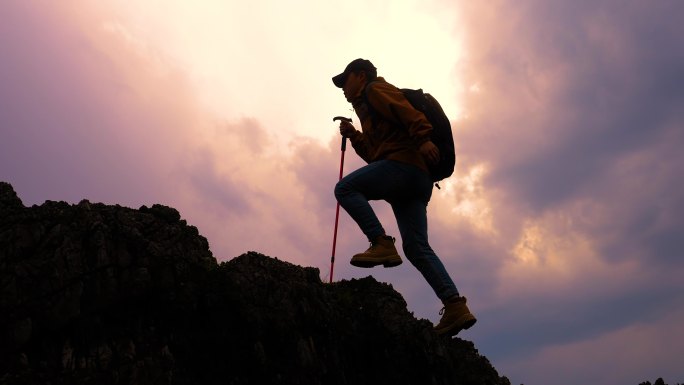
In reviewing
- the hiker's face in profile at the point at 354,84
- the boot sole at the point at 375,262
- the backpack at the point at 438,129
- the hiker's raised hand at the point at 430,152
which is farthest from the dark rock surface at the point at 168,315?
the hiker's raised hand at the point at 430,152

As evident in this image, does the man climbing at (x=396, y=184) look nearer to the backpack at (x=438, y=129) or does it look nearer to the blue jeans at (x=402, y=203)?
the blue jeans at (x=402, y=203)

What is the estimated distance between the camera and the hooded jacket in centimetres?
603

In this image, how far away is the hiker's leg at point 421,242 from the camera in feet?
21.3

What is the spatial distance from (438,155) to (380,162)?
2.46 ft

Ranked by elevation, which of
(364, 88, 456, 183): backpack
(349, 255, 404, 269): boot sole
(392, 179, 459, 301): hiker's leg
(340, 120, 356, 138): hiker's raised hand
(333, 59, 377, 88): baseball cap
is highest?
(333, 59, 377, 88): baseball cap

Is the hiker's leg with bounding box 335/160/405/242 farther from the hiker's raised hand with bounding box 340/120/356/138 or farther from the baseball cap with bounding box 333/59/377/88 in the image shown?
the baseball cap with bounding box 333/59/377/88

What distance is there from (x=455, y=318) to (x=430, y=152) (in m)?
1.88

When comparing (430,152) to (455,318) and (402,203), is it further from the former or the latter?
(455,318)

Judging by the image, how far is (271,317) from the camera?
17906 mm

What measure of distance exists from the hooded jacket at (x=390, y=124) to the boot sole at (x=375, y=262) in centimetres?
114

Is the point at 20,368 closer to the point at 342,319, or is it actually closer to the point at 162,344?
the point at 162,344

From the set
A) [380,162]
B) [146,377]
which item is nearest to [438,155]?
[380,162]

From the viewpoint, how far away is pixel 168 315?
17031 mm

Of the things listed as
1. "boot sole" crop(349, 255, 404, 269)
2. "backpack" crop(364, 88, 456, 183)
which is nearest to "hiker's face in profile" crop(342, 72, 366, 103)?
"backpack" crop(364, 88, 456, 183)
